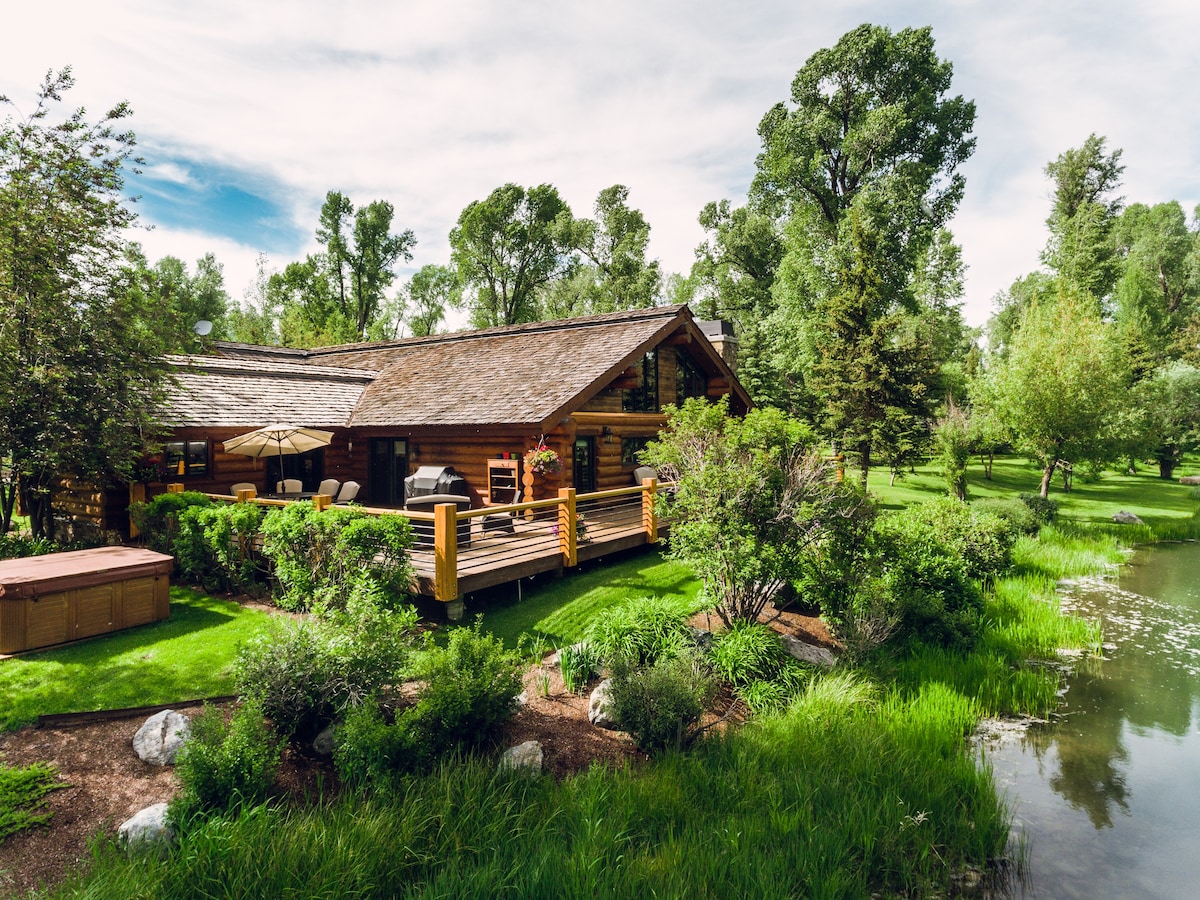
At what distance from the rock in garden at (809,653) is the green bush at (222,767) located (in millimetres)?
6530

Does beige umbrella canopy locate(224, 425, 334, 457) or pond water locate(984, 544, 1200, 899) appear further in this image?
beige umbrella canopy locate(224, 425, 334, 457)

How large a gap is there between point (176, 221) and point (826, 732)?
27208 mm

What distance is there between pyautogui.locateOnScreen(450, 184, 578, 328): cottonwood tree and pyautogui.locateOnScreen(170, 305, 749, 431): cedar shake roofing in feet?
81.3

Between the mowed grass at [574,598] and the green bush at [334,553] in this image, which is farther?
the mowed grass at [574,598]

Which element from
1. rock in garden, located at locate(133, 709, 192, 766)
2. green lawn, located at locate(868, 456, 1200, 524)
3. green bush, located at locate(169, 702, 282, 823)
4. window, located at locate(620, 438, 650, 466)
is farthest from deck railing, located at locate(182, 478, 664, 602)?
green lawn, located at locate(868, 456, 1200, 524)

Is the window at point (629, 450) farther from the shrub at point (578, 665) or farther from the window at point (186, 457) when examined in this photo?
the window at point (186, 457)

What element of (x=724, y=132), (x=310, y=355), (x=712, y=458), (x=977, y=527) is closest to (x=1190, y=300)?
(x=724, y=132)

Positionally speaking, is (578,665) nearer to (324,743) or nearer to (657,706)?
(657,706)

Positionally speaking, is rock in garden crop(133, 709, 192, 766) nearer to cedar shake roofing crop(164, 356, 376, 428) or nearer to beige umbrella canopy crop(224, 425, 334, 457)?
beige umbrella canopy crop(224, 425, 334, 457)

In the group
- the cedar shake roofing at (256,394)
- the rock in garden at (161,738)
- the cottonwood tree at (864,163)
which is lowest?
the rock in garden at (161,738)

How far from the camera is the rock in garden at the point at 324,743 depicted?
19.0ft

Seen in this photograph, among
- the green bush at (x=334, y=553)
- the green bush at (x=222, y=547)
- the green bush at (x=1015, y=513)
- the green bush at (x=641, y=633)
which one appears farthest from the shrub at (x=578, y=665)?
the green bush at (x=1015, y=513)

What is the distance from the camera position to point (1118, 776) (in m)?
6.77

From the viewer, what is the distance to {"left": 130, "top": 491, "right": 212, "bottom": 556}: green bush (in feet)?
35.8
